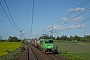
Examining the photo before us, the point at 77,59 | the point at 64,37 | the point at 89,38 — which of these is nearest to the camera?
the point at 77,59

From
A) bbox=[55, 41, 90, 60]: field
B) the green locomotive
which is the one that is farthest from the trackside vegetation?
bbox=[55, 41, 90, 60]: field

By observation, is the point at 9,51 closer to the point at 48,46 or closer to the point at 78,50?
the point at 48,46

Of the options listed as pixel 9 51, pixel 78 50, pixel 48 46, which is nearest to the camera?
pixel 48 46

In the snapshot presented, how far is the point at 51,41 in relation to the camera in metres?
41.5

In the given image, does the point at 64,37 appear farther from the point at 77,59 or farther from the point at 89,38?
the point at 77,59

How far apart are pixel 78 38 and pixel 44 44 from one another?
15655cm

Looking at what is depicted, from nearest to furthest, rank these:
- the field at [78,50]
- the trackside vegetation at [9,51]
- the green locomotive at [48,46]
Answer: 1. the field at [78,50]
2. the trackside vegetation at [9,51]
3. the green locomotive at [48,46]

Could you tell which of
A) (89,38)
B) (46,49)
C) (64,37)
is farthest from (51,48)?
(64,37)

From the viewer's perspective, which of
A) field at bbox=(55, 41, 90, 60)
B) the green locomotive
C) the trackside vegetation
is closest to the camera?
field at bbox=(55, 41, 90, 60)

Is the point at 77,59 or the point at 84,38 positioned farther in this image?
the point at 84,38

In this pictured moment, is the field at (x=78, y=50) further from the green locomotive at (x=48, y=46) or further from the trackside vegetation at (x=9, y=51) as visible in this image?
the trackside vegetation at (x=9, y=51)

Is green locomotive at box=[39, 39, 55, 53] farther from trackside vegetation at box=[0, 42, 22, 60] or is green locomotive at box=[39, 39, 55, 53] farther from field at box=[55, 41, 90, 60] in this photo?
trackside vegetation at box=[0, 42, 22, 60]

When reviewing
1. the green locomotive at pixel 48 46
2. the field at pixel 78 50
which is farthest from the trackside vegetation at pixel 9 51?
the field at pixel 78 50

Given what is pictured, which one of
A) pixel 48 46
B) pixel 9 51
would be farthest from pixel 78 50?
Result: pixel 9 51
